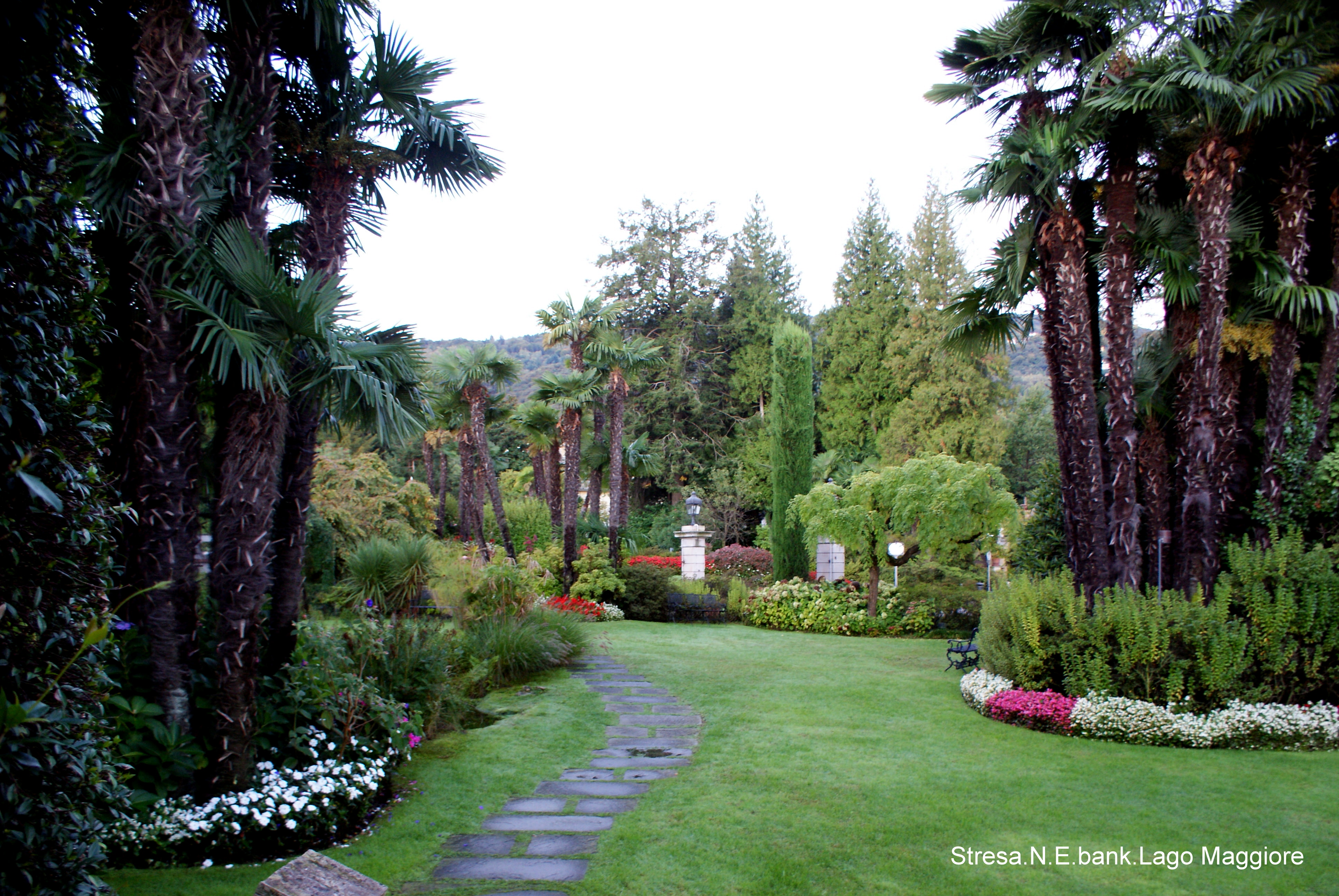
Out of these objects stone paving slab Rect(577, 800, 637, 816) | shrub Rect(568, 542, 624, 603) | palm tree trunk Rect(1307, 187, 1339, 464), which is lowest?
stone paving slab Rect(577, 800, 637, 816)

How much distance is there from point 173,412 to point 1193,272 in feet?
31.9

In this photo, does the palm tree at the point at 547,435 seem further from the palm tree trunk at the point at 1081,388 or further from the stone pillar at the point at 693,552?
the palm tree trunk at the point at 1081,388

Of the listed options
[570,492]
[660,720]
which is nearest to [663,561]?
[570,492]

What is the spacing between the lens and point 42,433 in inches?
82.4

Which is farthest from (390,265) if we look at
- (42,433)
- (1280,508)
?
(1280,508)

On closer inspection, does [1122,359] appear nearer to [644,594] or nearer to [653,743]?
[653,743]

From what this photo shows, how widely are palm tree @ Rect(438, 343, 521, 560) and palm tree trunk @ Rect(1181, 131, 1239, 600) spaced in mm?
14184

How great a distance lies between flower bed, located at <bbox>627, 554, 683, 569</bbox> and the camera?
17.7 metres

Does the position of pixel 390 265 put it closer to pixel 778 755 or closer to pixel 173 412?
pixel 173 412

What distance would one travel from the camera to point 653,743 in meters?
6.07

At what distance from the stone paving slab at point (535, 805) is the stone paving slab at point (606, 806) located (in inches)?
4.4

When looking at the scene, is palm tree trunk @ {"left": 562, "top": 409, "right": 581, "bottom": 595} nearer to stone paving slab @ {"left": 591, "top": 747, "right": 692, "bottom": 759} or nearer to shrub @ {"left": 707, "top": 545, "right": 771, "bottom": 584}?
shrub @ {"left": 707, "top": 545, "right": 771, "bottom": 584}

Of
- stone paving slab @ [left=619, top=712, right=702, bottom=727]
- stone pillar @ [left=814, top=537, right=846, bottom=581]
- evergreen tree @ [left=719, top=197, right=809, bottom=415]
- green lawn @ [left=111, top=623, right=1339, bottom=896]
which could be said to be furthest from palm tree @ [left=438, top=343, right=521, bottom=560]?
evergreen tree @ [left=719, top=197, right=809, bottom=415]

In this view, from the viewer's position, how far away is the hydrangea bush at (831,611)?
13445 millimetres
